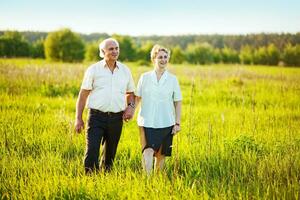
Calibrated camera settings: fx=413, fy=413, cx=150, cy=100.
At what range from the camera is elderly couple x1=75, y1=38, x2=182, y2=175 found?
5516mm

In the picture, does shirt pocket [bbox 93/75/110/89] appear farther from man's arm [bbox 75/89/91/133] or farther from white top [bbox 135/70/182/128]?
white top [bbox 135/70/182/128]

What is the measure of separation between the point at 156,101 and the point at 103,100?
2.35 feet

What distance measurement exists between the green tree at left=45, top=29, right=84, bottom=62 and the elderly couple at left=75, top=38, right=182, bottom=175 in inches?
2440

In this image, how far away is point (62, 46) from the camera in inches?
2625

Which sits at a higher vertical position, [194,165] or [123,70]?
[123,70]

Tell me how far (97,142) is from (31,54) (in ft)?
259

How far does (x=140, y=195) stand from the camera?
4.67m

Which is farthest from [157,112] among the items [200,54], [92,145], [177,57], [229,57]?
[229,57]

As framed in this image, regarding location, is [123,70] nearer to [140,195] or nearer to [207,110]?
[140,195]

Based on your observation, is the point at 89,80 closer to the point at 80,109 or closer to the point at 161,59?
the point at 80,109

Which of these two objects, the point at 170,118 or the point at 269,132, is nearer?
the point at 170,118

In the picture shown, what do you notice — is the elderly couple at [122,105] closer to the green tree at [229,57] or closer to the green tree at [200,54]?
the green tree at [200,54]

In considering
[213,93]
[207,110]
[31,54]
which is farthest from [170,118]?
[31,54]

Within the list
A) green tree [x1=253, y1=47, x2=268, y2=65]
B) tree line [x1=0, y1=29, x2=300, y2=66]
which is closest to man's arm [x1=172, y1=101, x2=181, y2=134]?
tree line [x1=0, y1=29, x2=300, y2=66]
